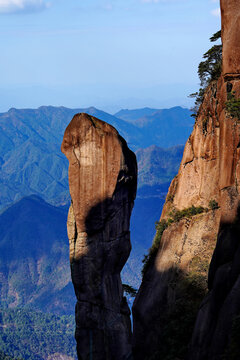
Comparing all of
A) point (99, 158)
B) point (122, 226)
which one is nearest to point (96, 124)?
point (99, 158)

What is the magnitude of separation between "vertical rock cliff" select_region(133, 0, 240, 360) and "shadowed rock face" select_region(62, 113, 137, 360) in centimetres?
390

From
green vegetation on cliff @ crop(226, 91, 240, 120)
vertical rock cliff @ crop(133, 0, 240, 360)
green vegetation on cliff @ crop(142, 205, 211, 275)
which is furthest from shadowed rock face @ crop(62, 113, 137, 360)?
green vegetation on cliff @ crop(226, 91, 240, 120)

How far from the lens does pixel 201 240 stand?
41.3 meters

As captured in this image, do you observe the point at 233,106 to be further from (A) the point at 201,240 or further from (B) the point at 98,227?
(B) the point at 98,227

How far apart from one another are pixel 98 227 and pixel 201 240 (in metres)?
8.92

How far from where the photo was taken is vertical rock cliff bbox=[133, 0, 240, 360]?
3130 cm

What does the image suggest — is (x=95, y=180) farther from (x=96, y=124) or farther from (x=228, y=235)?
(x=228, y=235)

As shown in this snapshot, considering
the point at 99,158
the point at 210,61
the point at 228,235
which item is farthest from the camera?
the point at 210,61

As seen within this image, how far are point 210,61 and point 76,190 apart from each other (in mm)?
20259

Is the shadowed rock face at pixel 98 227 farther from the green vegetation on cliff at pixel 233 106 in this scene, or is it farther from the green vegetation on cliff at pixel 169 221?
the green vegetation on cliff at pixel 233 106

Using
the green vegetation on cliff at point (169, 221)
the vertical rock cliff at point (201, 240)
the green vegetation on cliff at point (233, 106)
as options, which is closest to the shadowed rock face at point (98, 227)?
the vertical rock cliff at point (201, 240)

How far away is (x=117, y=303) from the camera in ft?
132

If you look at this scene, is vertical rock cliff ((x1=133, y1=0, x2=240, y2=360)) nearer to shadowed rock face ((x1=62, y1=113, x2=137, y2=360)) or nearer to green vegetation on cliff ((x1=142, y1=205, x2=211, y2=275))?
green vegetation on cliff ((x1=142, y1=205, x2=211, y2=275))

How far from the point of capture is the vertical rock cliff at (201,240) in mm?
31297
